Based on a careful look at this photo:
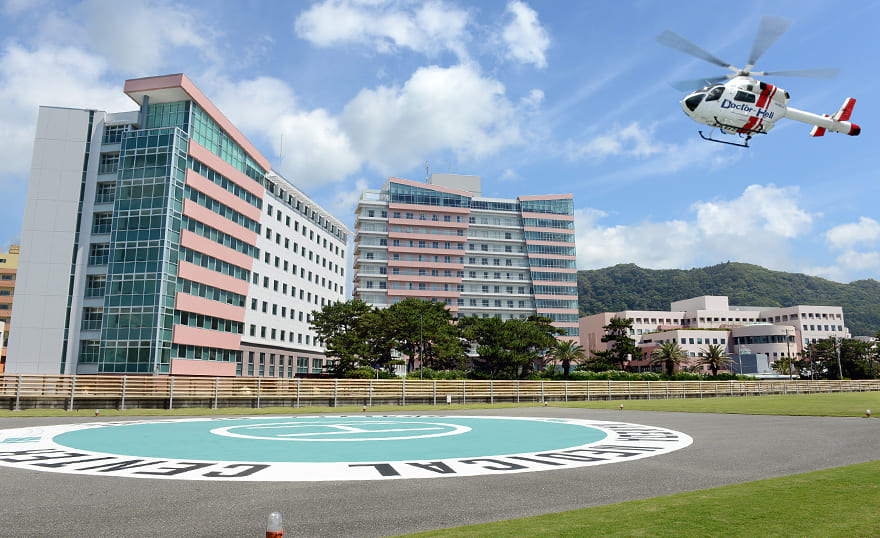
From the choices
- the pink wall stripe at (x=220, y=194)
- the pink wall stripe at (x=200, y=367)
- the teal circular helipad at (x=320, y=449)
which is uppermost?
the pink wall stripe at (x=220, y=194)

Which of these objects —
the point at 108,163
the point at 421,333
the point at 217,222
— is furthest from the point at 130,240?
the point at 421,333

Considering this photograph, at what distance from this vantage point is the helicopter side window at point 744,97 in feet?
99.3

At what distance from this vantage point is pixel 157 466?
41.2ft

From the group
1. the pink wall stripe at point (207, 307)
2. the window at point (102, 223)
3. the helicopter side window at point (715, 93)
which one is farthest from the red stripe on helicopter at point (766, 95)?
the window at point (102, 223)

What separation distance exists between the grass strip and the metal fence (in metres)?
32.7

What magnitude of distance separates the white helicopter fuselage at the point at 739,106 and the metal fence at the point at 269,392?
25104 millimetres

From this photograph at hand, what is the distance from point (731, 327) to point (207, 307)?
141m

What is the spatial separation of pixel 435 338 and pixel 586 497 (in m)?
70.1

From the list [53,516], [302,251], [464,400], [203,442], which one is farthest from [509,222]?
[53,516]

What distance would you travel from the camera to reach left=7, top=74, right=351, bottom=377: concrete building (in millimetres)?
57188

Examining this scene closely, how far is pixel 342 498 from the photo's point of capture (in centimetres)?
942

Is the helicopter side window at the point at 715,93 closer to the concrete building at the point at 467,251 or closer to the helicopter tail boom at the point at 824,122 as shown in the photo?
the helicopter tail boom at the point at 824,122

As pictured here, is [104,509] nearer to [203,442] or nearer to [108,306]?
[203,442]

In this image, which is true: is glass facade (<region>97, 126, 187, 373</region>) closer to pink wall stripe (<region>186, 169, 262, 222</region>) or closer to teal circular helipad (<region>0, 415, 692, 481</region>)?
pink wall stripe (<region>186, 169, 262, 222</region>)
